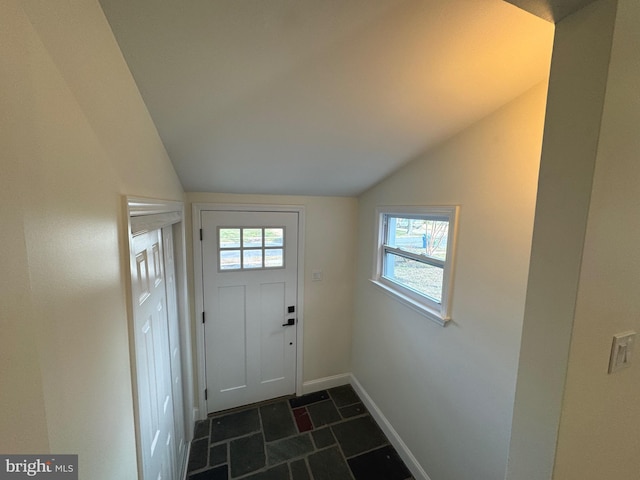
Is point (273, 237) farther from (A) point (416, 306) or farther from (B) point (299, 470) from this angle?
(B) point (299, 470)

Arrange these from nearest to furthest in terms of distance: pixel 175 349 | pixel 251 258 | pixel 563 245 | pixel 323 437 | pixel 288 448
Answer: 1. pixel 563 245
2. pixel 175 349
3. pixel 288 448
4. pixel 323 437
5. pixel 251 258

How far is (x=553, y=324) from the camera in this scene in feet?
2.41

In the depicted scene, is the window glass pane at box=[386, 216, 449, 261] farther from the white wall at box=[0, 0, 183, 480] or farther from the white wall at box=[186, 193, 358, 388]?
the white wall at box=[0, 0, 183, 480]

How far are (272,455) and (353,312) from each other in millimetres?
1472

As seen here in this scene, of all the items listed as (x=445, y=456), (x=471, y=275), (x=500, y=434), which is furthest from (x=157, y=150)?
(x=445, y=456)

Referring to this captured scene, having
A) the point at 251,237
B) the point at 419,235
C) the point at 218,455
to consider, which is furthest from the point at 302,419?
the point at 419,235

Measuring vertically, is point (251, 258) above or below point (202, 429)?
above

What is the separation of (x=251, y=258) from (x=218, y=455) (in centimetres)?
164

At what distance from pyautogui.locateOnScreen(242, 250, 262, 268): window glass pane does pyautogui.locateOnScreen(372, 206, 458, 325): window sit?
1.14 metres

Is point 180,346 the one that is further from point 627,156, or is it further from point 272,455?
point 627,156

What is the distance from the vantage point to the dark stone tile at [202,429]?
2328 mm

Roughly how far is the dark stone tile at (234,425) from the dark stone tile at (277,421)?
80 millimetres

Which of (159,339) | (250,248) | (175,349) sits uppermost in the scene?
(250,248)

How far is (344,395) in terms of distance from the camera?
2859mm
